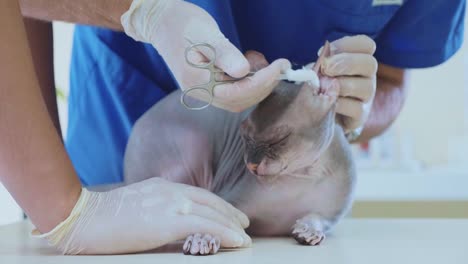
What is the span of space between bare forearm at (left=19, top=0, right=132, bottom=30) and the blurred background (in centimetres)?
116

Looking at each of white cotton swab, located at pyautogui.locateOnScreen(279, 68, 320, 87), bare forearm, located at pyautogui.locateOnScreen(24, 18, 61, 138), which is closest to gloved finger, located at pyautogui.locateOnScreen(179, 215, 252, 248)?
white cotton swab, located at pyautogui.locateOnScreen(279, 68, 320, 87)

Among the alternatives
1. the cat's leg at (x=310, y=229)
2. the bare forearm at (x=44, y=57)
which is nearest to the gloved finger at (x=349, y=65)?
the cat's leg at (x=310, y=229)

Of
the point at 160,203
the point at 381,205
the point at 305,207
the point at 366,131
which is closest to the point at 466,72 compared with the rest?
the point at 381,205

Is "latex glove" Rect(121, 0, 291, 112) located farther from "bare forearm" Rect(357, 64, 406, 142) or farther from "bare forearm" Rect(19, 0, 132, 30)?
"bare forearm" Rect(357, 64, 406, 142)

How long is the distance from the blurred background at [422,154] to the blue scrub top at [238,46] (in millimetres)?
738

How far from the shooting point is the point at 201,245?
36.6 inches

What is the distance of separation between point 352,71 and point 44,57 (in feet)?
2.41

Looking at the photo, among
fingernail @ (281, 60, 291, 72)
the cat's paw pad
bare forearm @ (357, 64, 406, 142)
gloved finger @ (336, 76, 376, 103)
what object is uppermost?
fingernail @ (281, 60, 291, 72)

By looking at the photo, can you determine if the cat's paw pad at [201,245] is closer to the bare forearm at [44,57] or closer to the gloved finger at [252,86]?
the gloved finger at [252,86]

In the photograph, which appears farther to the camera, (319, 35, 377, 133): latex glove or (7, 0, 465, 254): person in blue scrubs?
(319, 35, 377, 133): latex glove

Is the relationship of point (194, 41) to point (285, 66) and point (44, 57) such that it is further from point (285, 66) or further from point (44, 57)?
point (44, 57)

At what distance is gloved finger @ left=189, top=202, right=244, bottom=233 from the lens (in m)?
0.97

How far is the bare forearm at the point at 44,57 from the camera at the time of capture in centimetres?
148

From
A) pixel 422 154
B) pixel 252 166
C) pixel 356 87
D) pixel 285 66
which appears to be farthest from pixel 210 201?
pixel 422 154
